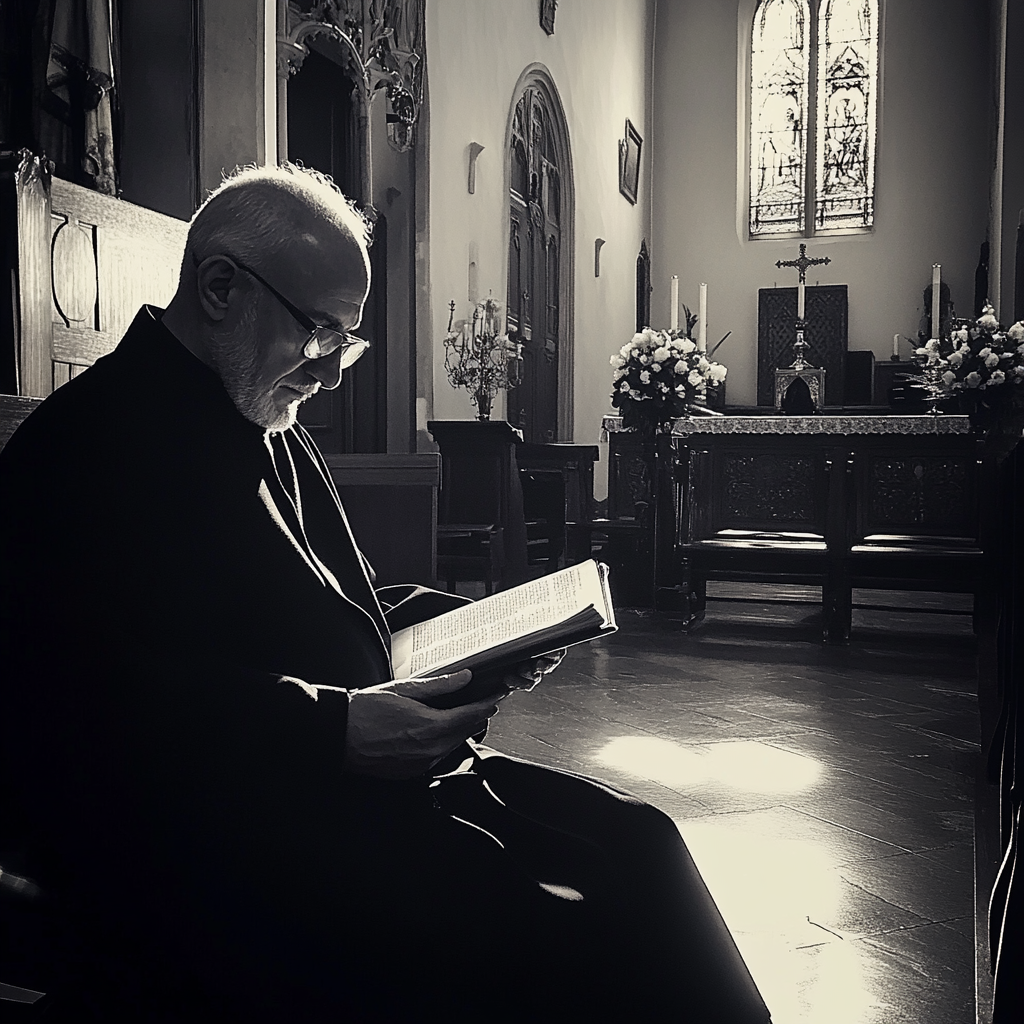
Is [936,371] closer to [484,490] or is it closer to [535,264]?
[484,490]

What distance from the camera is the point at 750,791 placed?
3.17m

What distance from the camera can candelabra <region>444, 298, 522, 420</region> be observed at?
23.3 feet

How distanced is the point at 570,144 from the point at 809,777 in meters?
7.97

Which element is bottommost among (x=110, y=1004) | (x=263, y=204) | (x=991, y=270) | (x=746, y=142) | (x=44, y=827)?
(x=110, y=1004)

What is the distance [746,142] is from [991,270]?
3494 mm

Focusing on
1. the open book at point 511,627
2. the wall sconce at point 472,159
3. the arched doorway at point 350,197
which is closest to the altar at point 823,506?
the arched doorway at point 350,197

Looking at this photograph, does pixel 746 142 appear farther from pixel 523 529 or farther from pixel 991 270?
pixel 523 529

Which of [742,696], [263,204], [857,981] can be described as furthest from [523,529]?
[263,204]

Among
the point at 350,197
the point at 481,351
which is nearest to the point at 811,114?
the point at 481,351

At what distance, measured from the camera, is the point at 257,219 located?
4.17 feet

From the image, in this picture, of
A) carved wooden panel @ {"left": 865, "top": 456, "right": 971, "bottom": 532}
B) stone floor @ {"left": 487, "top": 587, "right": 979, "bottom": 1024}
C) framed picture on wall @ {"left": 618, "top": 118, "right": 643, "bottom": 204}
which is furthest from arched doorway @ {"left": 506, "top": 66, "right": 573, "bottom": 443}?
stone floor @ {"left": 487, "top": 587, "right": 979, "bottom": 1024}

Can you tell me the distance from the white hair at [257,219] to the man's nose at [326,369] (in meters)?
0.15

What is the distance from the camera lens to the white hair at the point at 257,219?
1271 mm

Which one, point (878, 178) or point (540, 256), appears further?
point (878, 178)
